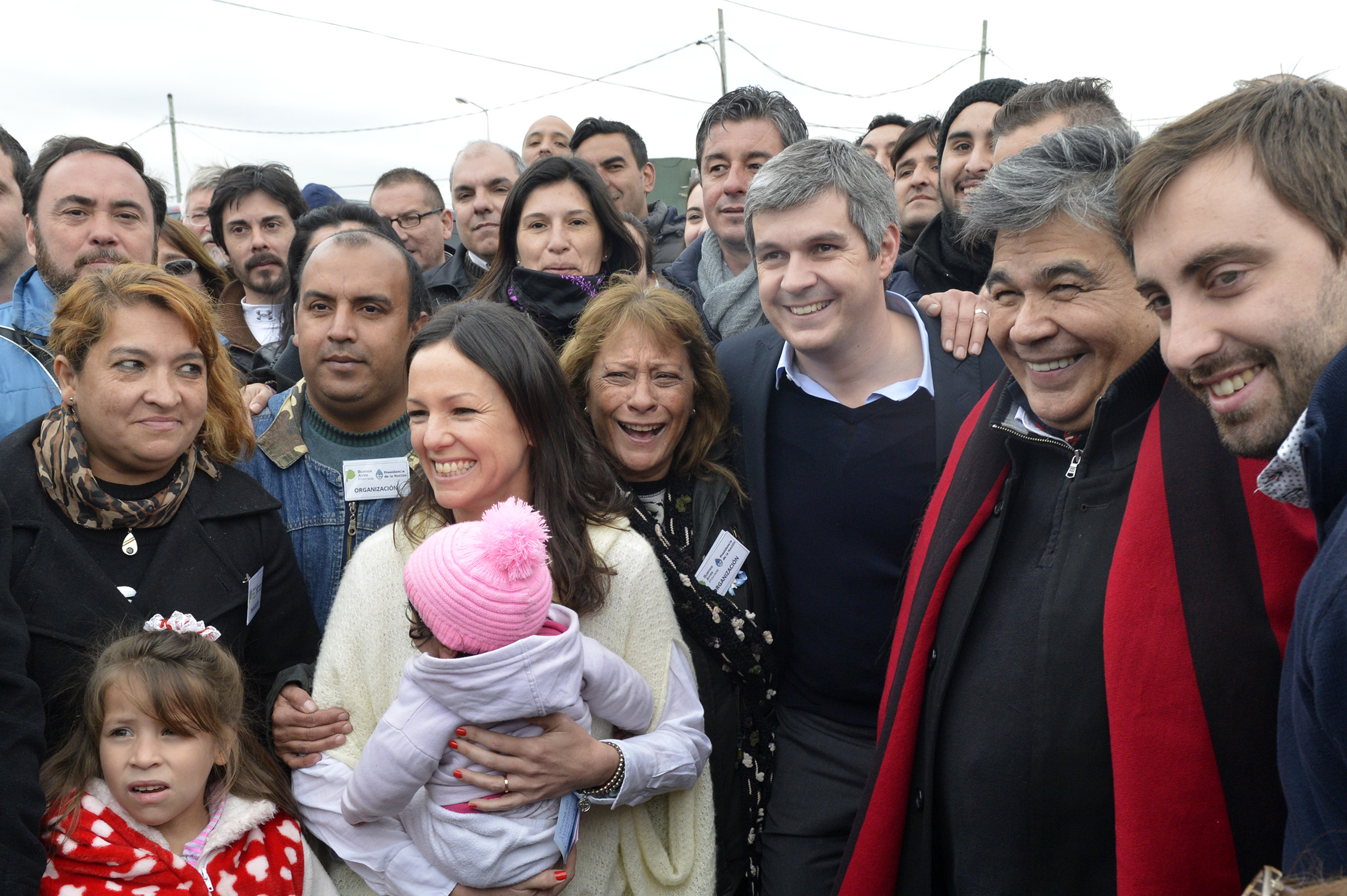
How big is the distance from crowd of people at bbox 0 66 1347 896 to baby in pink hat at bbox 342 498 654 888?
0.03 ft

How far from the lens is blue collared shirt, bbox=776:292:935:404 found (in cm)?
304

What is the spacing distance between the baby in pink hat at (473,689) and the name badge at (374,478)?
0.89m

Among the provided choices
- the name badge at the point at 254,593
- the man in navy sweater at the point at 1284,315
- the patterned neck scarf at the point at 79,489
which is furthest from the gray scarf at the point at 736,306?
the man in navy sweater at the point at 1284,315

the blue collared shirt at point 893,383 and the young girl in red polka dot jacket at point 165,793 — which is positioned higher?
the blue collared shirt at point 893,383

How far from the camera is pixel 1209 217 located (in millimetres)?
1566

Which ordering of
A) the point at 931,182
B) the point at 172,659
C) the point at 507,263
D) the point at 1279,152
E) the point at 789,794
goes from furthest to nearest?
the point at 931,182
the point at 507,263
the point at 789,794
the point at 172,659
the point at 1279,152

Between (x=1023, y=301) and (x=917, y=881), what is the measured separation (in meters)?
1.46

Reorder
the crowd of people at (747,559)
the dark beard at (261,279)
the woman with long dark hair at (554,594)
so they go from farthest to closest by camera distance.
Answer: the dark beard at (261,279), the woman with long dark hair at (554,594), the crowd of people at (747,559)

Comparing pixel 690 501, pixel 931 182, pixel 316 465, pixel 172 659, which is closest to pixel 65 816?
pixel 172 659

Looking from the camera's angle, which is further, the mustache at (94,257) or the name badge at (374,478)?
the mustache at (94,257)

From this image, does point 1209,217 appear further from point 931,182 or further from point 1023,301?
point 931,182

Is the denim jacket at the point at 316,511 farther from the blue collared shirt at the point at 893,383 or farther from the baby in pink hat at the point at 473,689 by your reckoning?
the blue collared shirt at the point at 893,383

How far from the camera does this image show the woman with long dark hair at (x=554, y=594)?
7.75 feet

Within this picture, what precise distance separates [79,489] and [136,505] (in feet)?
0.44
